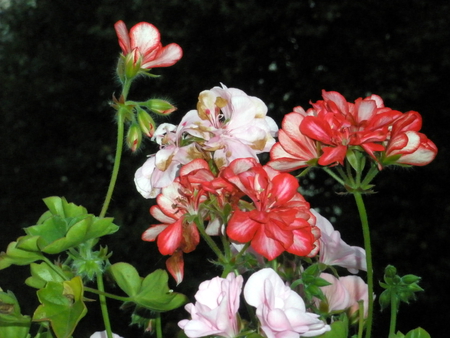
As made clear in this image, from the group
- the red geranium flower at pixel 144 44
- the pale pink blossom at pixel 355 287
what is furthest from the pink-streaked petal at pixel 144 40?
the pale pink blossom at pixel 355 287

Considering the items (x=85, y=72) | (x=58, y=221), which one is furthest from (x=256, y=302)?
(x=85, y=72)

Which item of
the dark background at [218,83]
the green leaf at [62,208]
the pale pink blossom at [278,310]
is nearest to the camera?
the pale pink blossom at [278,310]

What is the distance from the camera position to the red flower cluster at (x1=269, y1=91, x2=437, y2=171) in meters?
0.41

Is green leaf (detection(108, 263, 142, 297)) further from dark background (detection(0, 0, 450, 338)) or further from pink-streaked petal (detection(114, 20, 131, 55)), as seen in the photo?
dark background (detection(0, 0, 450, 338))

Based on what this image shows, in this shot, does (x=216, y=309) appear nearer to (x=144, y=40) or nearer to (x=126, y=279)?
(x=126, y=279)

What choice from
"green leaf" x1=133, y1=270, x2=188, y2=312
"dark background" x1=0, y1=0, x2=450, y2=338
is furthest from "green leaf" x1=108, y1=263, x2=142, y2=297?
"dark background" x1=0, y1=0, x2=450, y2=338

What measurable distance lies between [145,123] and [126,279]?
11cm

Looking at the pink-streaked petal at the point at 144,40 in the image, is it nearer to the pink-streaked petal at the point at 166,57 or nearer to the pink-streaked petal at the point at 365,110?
the pink-streaked petal at the point at 166,57

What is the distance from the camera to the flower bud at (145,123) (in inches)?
18.5

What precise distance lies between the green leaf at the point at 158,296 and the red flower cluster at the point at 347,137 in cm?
10

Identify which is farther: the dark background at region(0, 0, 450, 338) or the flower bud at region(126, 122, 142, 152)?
the dark background at region(0, 0, 450, 338)

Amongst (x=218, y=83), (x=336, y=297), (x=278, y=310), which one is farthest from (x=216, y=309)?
(x=218, y=83)

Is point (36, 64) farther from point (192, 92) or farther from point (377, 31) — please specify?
point (377, 31)

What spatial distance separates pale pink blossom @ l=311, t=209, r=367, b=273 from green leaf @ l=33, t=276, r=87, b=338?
17 centimetres
